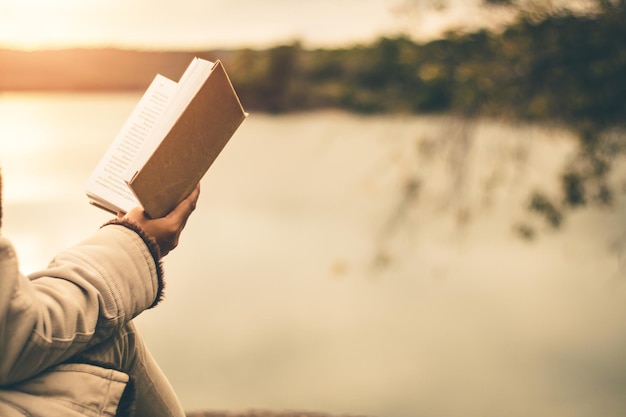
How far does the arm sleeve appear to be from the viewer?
3.07ft

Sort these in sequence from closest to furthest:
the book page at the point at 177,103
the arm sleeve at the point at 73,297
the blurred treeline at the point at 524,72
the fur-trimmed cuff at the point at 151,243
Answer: the arm sleeve at the point at 73,297, the fur-trimmed cuff at the point at 151,243, the book page at the point at 177,103, the blurred treeline at the point at 524,72

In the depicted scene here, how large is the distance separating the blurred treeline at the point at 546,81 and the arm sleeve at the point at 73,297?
2782 mm

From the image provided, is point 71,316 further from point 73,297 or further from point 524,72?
point 524,72

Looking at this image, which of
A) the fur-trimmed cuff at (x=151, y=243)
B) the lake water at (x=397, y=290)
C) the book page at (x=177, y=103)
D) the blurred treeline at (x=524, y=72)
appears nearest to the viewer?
the fur-trimmed cuff at (x=151, y=243)

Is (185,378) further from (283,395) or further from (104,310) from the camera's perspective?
(104,310)

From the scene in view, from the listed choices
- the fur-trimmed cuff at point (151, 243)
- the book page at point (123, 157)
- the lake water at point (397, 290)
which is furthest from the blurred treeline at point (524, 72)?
the fur-trimmed cuff at point (151, 243)

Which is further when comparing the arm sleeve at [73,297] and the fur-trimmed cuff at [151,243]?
the fur-trimmed cuff at [151,243]

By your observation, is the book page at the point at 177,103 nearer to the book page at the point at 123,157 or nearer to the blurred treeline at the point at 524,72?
the book page at the point at 123,157

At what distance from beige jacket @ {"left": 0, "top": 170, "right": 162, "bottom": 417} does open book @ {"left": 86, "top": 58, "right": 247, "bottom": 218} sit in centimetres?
11

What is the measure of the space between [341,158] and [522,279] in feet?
21.2

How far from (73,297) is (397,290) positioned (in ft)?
17.7

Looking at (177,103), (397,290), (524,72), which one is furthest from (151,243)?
(397,290)

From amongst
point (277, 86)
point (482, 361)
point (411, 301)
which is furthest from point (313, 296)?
point (277, 86)

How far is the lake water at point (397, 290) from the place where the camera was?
4.00m
